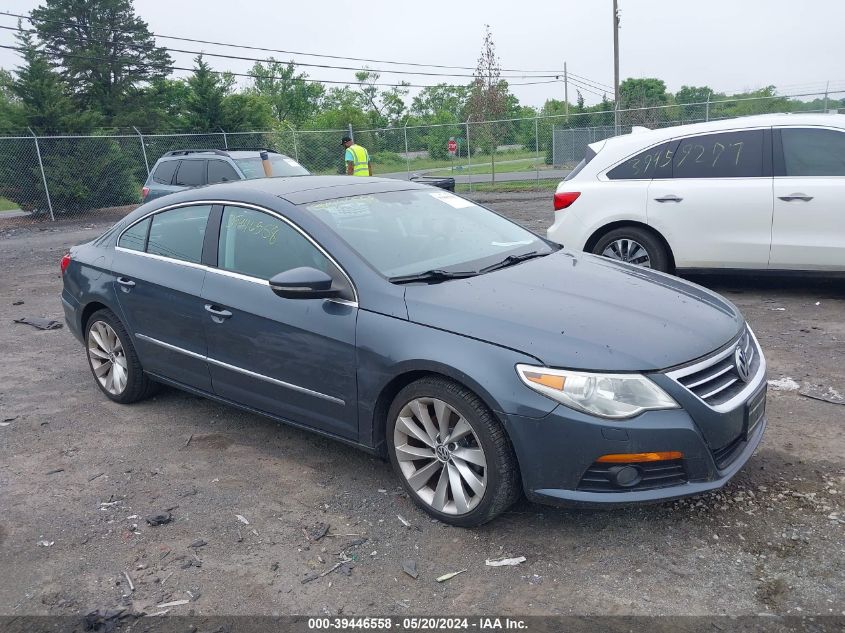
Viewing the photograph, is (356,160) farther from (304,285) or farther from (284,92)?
(284,92)

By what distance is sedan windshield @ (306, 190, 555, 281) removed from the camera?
3949 millimetres

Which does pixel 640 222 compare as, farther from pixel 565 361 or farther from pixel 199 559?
pixel 199 559

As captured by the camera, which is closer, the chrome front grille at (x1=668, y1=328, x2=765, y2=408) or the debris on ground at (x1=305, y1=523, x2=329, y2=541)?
the chrome front grille at (x1=668, y1=328, x2=765, y2=408)

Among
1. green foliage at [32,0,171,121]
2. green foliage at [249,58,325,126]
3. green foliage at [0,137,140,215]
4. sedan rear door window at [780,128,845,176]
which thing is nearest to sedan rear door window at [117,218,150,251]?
sedan rear door window at [780,128,845,176]

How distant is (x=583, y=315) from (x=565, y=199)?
4579 millimetres

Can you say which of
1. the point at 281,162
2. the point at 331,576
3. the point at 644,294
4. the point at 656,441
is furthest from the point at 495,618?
the point at 281,162

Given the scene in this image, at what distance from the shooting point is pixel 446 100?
78.5 meters

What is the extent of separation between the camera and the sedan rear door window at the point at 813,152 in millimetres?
6637

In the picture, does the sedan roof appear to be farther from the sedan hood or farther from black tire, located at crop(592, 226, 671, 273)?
black tire, located at crop(592, 226, 671, 273)

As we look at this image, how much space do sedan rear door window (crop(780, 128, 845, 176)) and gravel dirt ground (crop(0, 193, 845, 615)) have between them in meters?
2.45

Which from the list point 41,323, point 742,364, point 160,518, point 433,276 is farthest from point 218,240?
point 41,323

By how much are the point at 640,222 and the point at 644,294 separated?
386cm

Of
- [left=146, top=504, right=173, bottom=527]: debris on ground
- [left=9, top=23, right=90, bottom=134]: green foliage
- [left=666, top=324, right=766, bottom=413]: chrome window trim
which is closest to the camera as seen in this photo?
[left=666, top=324, right=766, bottom=413]: chrome window trim

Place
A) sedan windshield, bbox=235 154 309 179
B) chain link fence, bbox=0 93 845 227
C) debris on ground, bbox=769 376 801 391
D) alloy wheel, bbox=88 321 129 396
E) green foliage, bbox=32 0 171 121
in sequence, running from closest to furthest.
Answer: debris on ground, bbox=769 376 801 391, alloy wheel, bbox=88 321 129 396, sedan windshield, bbox=235 154 309 179, chain link fence, bbox=0 93 845 227, green foliage, bbox=32 0 171 121
